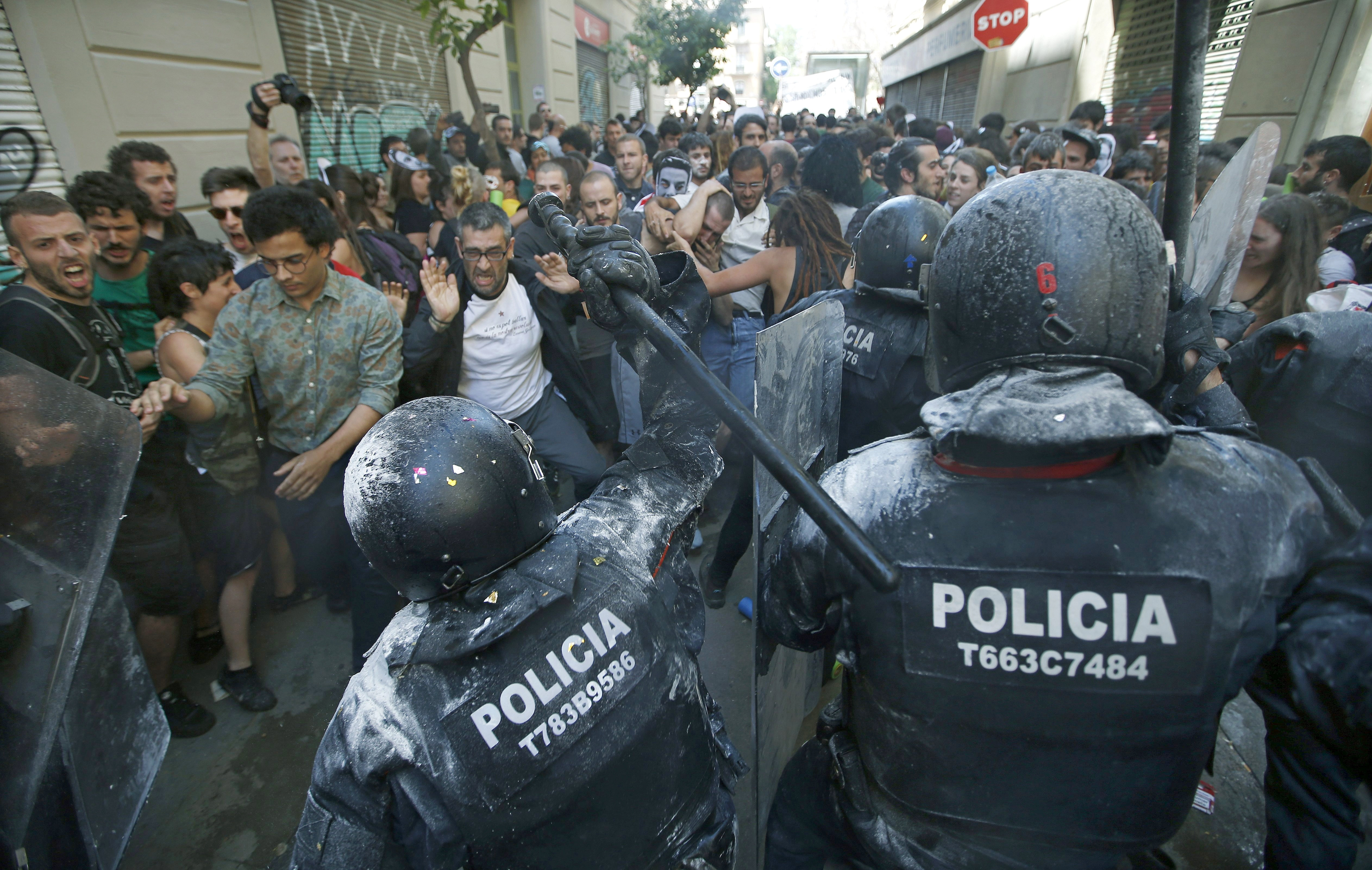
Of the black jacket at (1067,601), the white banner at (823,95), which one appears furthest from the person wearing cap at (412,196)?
the white banner at (823,95)

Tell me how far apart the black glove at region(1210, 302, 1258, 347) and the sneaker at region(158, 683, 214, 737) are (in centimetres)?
407

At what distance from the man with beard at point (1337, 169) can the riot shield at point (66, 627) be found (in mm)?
5126

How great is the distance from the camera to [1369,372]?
5.30ft

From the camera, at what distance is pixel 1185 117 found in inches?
57.3

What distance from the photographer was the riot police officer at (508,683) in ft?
3.76

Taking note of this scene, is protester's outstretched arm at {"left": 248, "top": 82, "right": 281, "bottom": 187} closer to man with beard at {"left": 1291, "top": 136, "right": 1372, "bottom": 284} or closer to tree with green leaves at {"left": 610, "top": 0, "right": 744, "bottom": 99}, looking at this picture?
man with beard at {"left": 1291, "top": 136, "right": 1372, "bottom": 284}

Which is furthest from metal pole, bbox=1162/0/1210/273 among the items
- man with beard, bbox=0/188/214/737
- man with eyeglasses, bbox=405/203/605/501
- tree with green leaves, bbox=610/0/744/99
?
tree with green leaves, bbox=610/0/744/99

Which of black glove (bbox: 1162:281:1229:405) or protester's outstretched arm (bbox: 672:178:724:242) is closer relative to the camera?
black glove (bbox: 1162:281:1229:405)

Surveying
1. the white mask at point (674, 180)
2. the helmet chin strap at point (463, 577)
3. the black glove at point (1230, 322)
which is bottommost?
the helmet chin strap at point (463, 577)

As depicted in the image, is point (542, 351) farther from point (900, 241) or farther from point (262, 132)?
point (262, 132)

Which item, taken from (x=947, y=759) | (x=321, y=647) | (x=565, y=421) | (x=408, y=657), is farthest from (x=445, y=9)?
(x=947, y=759)

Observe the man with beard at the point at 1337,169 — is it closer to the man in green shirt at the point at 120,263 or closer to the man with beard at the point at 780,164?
the man with beard at the point at 780,164

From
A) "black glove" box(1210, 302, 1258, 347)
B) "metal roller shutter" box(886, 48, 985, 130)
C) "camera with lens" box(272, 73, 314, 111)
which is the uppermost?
"metal roller shutter" box(886, 48, 985, 130)

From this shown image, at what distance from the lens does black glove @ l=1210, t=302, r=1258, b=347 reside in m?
2.04
